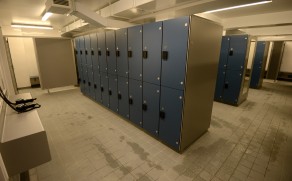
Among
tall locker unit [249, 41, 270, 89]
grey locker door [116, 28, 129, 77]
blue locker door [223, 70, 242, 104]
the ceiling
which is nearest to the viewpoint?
the ceiling

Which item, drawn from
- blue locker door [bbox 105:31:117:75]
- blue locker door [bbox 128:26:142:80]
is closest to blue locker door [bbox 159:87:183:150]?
blue locker door [bbox 128:26:142:80]

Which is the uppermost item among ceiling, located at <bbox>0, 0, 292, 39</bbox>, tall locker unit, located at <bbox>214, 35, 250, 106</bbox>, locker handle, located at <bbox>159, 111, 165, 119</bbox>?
ceiling, located at <bbox>0, 0, 292, 39</bbox>

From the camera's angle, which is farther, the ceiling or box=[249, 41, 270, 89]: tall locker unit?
box=[249, 41, 270, 89]: tall locker unit

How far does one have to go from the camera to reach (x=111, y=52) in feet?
12.6

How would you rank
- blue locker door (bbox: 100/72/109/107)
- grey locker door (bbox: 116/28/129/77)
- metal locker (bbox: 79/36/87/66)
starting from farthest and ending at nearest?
metal locker (bbox: 79/36/87/66) → blue locker door (bbox: 100/72/109/107) → grey locker door (bbox: 116/28/129/77)

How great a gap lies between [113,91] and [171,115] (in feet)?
Result: 6.73

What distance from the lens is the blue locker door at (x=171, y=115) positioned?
8.12 ft

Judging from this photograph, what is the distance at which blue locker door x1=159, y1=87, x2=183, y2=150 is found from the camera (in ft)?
8.12

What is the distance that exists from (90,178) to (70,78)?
5.92 meters

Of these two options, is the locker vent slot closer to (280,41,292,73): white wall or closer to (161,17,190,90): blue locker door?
(161,17,190,90): blue locker door

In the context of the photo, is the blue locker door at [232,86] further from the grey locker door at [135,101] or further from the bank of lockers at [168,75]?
the grey locker door at [135,101]

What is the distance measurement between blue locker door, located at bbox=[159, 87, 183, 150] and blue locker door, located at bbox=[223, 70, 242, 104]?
3.33m

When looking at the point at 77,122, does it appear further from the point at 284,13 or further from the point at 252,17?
the point at 284,13

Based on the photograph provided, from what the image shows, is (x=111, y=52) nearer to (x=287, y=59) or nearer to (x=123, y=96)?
(x=123, y=96)
